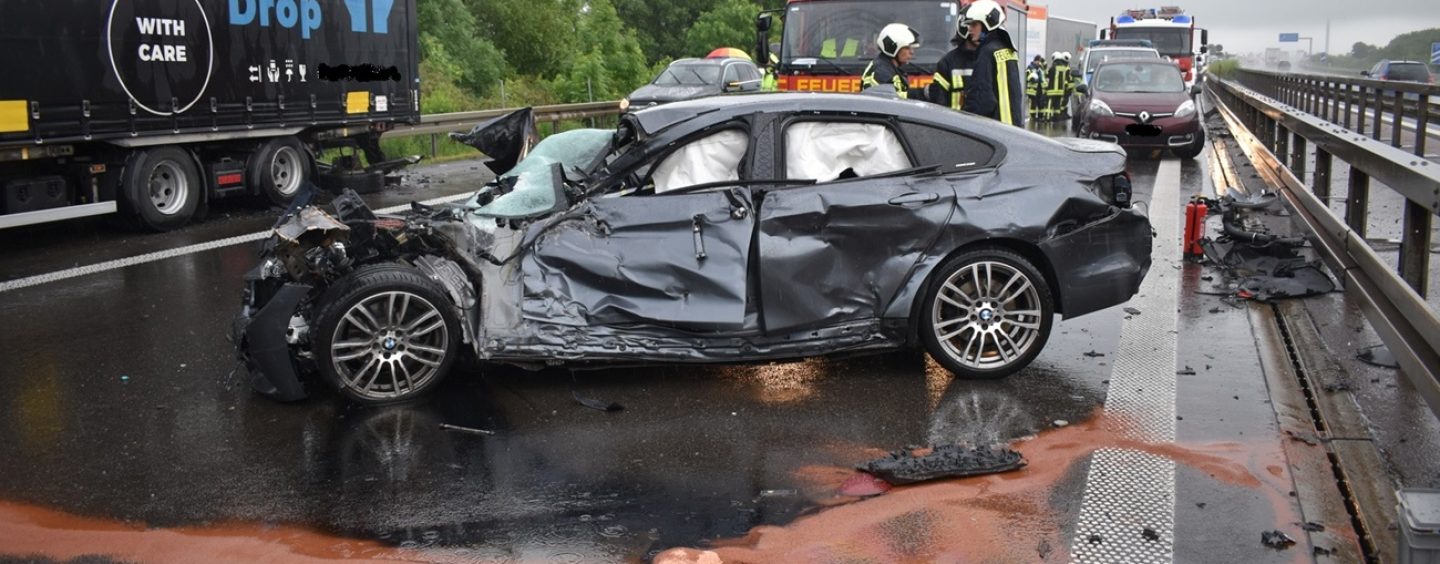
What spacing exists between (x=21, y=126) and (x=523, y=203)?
272 inches

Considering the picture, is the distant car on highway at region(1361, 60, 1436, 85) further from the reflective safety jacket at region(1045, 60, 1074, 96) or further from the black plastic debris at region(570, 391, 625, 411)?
the black plastic debris at region(570, 391, 625, 411)

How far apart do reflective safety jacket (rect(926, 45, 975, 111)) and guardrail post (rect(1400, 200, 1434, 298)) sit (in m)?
4.84

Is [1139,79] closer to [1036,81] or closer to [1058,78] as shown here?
[1058,78]

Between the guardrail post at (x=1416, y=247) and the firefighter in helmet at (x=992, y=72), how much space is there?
463 centimetres

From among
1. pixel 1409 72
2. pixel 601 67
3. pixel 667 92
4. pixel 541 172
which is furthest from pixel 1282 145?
pixel 1409 72

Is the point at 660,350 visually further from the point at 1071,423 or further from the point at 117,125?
the point at 117,125

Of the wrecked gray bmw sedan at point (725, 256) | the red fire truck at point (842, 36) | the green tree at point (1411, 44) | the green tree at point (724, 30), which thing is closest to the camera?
the wrecked gray bmw sedan at point (725, 256)

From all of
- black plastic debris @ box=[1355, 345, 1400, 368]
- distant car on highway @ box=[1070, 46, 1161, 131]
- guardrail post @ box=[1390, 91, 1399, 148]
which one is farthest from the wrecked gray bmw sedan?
distant car on highway @ box=[1070, 46, 1161, 131]

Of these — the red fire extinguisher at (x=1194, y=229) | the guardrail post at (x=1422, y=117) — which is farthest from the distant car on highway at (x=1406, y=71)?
the red fire extinguisher at (x=1194, y=229)

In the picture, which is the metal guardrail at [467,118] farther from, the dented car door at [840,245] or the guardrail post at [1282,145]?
the dented car door at [840,245]

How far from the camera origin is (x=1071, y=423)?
20.0 ft

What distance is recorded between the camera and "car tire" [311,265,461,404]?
616cm

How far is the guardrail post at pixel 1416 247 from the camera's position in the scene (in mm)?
6242

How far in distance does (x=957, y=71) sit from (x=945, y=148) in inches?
172
